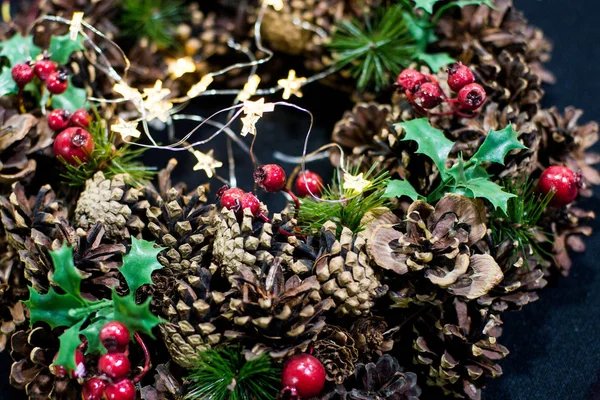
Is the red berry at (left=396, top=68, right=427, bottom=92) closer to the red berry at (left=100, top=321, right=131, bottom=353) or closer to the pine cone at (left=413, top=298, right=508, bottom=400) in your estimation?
the pine cone at (left=413, top=298, right=508, bottom=400)

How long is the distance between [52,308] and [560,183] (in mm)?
739

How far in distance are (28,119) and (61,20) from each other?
0.21 m

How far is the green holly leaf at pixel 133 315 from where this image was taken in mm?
788

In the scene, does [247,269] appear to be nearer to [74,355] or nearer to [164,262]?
[164,262]

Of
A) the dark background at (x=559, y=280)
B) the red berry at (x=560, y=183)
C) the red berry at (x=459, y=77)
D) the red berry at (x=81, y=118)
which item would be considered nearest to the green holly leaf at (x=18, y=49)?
the red berry at (x=81, y=118)

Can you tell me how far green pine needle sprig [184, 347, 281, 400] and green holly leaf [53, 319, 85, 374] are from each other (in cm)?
15

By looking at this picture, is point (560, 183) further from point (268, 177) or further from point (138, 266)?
point (138, 266)

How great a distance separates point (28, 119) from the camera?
1.03m

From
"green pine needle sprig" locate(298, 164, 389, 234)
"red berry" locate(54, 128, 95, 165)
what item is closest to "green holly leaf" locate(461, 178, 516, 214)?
"green pine needle sprig" locate(298, 164, 389, 234)

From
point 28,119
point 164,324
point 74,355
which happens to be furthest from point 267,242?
point 28,119

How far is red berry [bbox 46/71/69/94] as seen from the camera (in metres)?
1.03

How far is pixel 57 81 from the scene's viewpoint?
103cm

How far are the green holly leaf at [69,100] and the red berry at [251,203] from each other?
36cm

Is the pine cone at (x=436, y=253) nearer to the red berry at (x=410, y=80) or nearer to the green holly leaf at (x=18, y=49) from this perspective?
the red berry at (x=410, y=80)
